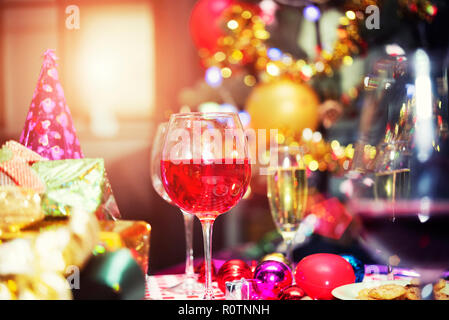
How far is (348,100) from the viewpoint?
2186 mm

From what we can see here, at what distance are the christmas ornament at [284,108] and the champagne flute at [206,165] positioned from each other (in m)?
1.43

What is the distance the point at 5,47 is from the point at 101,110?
64cm

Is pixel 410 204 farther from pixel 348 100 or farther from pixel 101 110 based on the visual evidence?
pixel 101 110

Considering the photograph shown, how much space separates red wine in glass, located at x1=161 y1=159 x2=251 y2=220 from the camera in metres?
0.49

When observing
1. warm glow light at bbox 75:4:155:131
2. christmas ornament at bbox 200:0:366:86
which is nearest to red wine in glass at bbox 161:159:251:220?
christmas ornament at bbox 200:0:366:86

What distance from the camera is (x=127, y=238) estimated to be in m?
0.40

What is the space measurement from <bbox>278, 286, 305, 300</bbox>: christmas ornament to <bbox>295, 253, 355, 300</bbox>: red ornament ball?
16 mm

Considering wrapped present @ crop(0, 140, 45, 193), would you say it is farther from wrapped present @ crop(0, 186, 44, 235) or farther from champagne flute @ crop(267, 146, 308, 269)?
champagne flute @ crop(267, 146, 308, 269)

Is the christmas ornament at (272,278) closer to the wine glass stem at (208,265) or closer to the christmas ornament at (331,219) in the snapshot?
the wine glass stem at (208,265)

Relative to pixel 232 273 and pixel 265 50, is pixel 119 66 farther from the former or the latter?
pixel 232 273

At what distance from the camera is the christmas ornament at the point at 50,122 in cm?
52

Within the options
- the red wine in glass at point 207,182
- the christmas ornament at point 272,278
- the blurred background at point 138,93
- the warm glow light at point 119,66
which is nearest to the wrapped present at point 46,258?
the red wine in glass at point 207,182

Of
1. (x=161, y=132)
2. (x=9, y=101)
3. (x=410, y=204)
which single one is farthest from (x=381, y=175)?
(x=9, y=101)
